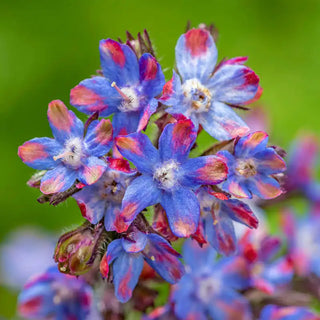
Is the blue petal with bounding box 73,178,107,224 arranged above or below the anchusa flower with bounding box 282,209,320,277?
above

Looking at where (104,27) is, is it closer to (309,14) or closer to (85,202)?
(309,14)

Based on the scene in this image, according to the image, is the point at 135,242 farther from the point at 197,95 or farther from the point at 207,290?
the point at 207,290

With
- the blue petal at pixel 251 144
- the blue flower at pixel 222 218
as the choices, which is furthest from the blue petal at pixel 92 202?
the blue petal at pixel 251 144

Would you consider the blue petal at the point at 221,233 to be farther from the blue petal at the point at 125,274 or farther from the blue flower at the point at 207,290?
the blue flower at the point at 207,290

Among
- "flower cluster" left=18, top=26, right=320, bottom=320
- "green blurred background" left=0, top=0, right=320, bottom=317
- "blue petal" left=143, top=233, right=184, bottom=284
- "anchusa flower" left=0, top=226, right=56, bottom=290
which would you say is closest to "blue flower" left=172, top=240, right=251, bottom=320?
"flower cluster" left=18, top=26, right=320, bottom=320

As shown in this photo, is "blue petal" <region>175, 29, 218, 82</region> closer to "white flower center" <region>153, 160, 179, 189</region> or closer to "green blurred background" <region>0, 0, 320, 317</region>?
"white flower center" <region>153, 160, 179, 189</region>

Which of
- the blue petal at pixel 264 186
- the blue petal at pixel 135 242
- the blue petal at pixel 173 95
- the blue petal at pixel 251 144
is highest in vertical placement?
the blue petal at pixel 173 95

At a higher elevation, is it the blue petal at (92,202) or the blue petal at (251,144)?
the blue petal at (251,144)
